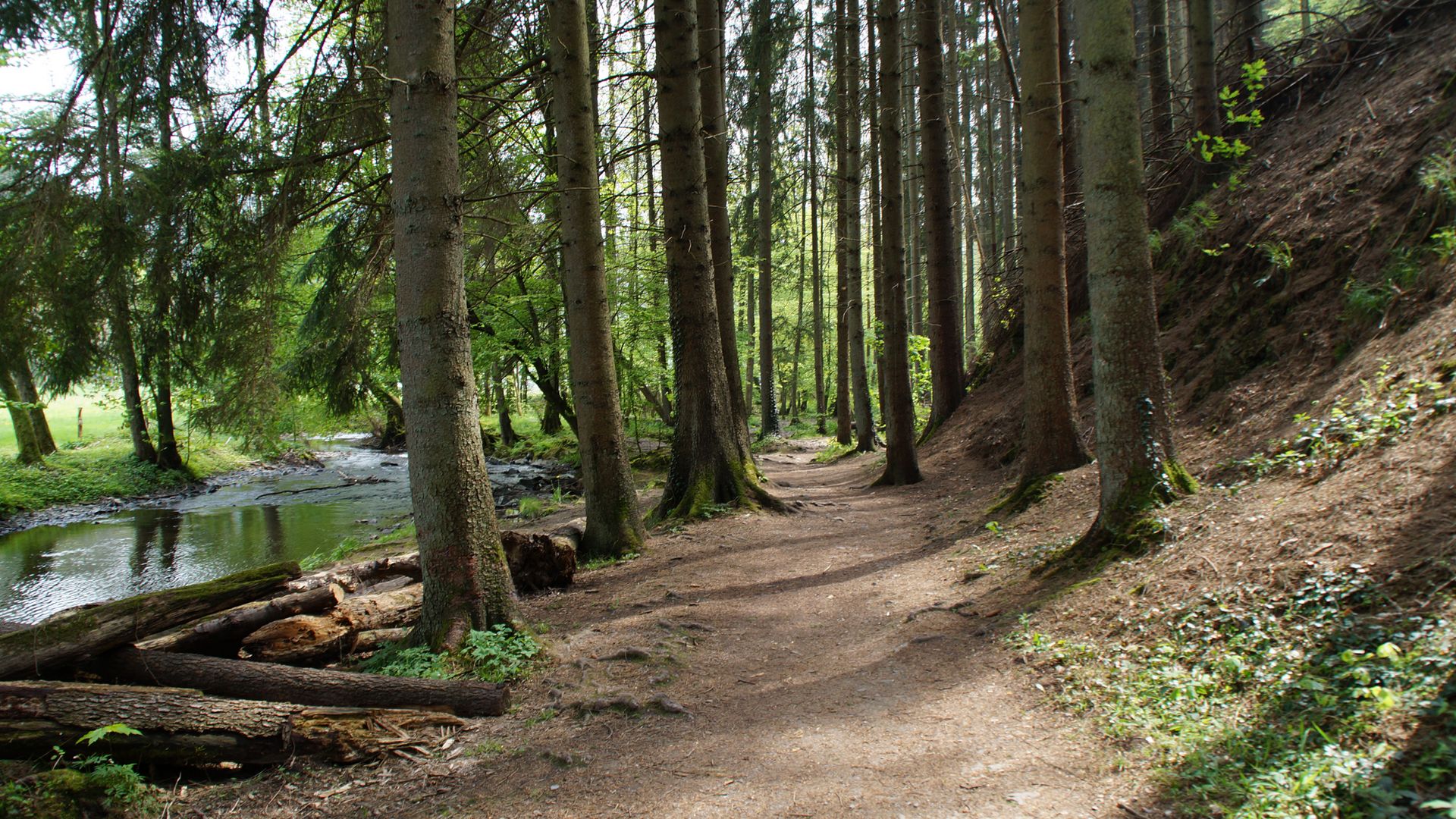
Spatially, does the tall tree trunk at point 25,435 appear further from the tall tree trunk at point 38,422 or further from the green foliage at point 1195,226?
the green foliage at point 1195,226

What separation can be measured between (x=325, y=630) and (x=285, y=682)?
0.82 meters

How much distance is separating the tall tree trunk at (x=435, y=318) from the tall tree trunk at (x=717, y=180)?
6667 millimetres

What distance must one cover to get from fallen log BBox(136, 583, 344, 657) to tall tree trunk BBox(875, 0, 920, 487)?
822 cm

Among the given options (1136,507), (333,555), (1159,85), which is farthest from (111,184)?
(1159,85)

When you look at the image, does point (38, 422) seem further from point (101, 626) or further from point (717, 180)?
point (101, 626)

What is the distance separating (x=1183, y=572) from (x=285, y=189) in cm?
753

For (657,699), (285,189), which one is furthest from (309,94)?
(657,699)

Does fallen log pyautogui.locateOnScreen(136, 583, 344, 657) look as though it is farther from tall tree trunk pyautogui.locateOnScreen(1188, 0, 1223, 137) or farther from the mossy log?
tall tree trunk pyautogui.locateOnScreen(1188, 0, 1223, 137)

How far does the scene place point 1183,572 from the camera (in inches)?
167

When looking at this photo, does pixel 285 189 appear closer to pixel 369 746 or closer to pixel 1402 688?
pixel 369 746

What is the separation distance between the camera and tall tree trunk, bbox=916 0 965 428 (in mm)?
11055

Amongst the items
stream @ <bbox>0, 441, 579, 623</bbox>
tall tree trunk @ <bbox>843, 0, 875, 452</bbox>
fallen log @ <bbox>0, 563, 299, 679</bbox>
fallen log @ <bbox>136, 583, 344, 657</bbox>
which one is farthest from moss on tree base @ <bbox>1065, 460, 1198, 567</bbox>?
stream @ <bbox>0, 441, 579, 623</bbox>

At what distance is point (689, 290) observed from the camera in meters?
9.13

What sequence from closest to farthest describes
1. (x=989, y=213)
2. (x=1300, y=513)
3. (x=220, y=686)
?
1. (x=1300, y=513)
2. (x=220, y=686)
3. (x=989, y=213)
